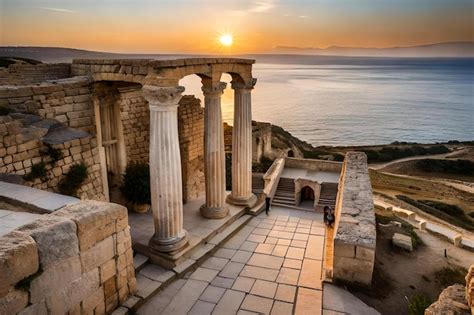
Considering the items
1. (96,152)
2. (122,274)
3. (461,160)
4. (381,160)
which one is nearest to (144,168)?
(96,152)

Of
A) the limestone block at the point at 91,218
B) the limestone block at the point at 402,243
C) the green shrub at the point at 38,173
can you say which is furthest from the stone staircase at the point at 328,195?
the limestone block at the point at 91,218

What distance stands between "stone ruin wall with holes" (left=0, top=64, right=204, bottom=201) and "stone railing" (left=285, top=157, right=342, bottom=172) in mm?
13230

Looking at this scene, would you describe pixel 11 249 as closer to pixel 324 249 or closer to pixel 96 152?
pixel 96 152

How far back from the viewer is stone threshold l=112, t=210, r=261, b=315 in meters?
6.08

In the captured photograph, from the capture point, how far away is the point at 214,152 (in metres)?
9.27

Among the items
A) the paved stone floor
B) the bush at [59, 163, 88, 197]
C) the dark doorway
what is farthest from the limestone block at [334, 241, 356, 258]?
the dark doorway

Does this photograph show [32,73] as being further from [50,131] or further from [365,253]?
[365,253]

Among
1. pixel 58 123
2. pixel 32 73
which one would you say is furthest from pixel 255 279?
pixel 32 73

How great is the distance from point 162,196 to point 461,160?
49.1m

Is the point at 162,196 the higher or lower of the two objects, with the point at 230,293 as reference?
higher

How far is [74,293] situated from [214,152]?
17.4 ft

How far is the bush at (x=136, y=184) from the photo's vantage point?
9758 millimetres

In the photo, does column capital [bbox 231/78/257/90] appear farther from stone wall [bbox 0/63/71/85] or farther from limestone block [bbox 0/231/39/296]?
limestone block [bbox 0/231/39/296]

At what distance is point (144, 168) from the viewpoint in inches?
392
